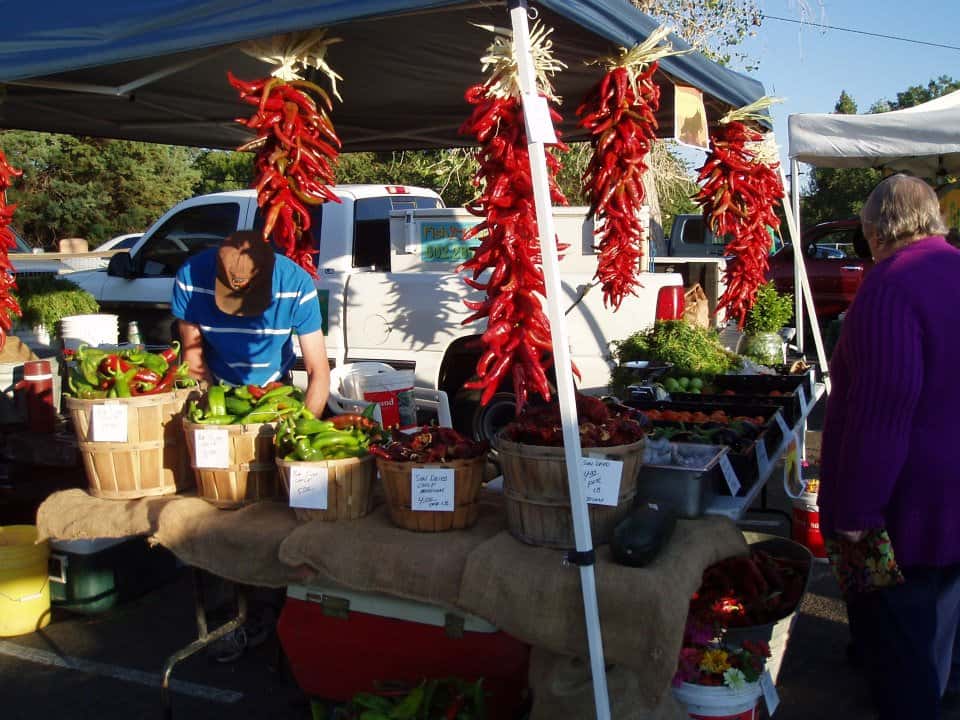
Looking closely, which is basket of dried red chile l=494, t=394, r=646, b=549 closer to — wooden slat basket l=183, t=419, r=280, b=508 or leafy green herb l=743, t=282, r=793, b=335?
wooden slat basket l=183, t=419, r=280, b=508

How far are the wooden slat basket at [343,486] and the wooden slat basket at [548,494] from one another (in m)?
0.53

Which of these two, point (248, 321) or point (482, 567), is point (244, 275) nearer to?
point (248, 321)

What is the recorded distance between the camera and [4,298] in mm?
5078

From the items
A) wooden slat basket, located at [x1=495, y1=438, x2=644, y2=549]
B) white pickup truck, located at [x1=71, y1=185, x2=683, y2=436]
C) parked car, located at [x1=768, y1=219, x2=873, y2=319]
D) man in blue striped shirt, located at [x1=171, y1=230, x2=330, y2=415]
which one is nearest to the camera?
wooden slat basket, located at [x1=495, y1=438, x2=644, y2=549]

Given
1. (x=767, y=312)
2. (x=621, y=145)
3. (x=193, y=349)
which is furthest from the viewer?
(x=767, y=312)

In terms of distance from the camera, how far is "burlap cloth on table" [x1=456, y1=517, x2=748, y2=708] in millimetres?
2439

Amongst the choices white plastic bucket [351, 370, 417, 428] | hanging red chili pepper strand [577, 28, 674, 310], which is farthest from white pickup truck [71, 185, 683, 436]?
white plastic bucket [351, 370, 417, 428]

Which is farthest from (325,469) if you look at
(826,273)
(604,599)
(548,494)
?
(826,273)

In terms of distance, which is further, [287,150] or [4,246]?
[4,246]

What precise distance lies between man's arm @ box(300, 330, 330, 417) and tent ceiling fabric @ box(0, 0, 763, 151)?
1.37 metres

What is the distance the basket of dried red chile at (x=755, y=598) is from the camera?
120 inches

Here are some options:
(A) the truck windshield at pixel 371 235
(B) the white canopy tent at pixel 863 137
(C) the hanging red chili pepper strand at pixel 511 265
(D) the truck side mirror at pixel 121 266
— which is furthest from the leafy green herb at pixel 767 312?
(D) the truck side mirror at pixel 121 266

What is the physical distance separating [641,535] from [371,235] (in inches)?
201

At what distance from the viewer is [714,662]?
9.34ft
